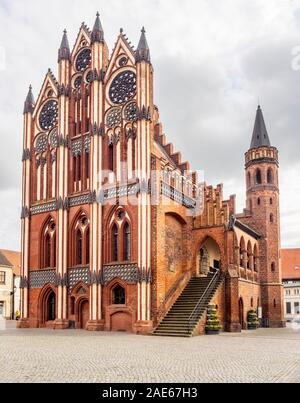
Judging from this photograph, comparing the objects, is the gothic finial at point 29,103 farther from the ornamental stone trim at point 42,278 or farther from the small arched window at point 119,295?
the small arched window at point 119,295

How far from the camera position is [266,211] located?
4541 cm

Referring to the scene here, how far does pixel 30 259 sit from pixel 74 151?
8419 millimetres

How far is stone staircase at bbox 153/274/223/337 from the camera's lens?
89.9 ft

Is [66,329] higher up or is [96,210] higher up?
[96,210]

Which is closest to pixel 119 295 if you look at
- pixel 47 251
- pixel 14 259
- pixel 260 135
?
pixel 47 251

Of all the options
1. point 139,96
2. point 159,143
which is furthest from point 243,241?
point 139,96

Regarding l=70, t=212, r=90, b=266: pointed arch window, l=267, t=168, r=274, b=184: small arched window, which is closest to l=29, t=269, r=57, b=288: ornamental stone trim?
l=70, t=212, r=90, b=266: pointed arch window

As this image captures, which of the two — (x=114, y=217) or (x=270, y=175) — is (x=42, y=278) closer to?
(x=114, y=217)

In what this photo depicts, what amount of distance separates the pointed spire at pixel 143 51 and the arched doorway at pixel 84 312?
15929 millimetres

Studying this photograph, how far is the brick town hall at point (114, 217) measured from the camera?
97.6 ft

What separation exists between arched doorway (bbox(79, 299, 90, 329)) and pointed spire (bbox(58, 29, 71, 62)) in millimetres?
17698

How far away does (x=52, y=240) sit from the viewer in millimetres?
35031
